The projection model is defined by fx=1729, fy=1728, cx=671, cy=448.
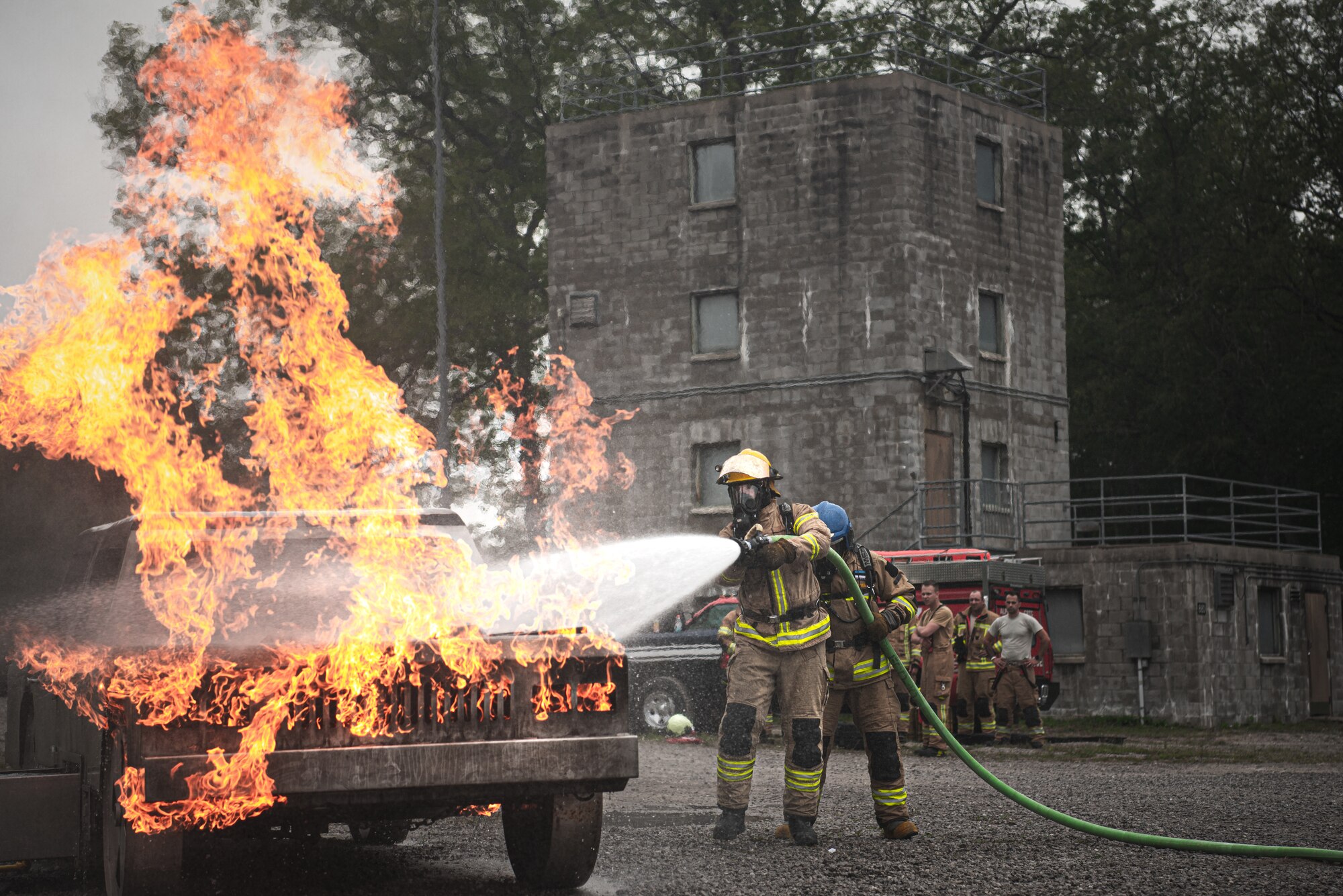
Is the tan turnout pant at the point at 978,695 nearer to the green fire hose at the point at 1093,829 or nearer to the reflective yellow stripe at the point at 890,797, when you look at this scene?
the green fire hose at the point at 1093,829

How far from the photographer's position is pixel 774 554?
30.8ft

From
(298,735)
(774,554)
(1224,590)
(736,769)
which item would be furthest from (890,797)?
(1224,590)

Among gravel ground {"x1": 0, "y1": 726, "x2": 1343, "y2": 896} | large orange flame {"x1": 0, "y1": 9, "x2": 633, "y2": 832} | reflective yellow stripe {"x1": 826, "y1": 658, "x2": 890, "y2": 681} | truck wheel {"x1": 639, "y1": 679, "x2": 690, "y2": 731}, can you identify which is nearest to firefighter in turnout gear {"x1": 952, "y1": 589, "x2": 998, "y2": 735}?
truck wheel {"x1": 639, "y1": 679, "x2": 690, "y2": 731}

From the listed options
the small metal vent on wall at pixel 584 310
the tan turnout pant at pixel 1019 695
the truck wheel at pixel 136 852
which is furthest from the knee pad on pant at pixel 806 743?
the small metal vent on wall at pixel 584 310

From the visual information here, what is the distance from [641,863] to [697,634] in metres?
12.4

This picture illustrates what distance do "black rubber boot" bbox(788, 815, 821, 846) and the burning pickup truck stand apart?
1.96 meters

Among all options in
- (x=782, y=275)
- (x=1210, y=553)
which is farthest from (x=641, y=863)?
(x=782, y=275)

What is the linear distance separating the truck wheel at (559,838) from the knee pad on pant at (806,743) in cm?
197

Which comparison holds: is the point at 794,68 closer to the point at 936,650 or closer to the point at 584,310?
the point at 584,310

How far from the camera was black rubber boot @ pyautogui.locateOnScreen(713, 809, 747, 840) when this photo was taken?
9.60 m

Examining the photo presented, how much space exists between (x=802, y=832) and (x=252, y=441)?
362cm

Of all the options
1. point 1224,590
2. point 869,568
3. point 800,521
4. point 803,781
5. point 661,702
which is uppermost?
point 800,521

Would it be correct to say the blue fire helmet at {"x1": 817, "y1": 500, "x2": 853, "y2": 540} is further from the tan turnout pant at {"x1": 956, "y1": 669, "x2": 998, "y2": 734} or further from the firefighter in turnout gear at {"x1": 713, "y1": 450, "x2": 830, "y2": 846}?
the tan turnout pant at {"x1": 956, "y1": 669, "x2": 998, "y2": 734}

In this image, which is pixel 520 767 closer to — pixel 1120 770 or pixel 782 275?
pixel 1120 770
